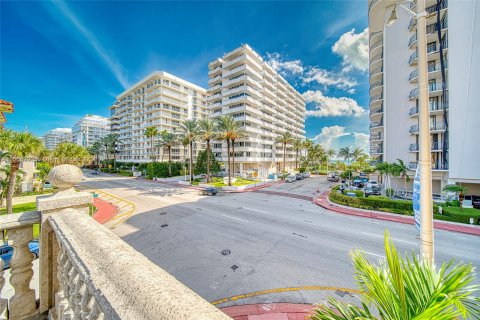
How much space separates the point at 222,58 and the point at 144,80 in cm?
3009

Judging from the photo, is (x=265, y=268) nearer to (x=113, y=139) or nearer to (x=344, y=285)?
(x=344, y=285)

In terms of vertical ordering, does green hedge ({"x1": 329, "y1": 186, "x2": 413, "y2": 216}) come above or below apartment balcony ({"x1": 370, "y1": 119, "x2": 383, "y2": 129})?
below

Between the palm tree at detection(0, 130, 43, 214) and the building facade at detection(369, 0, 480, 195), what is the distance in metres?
36.8

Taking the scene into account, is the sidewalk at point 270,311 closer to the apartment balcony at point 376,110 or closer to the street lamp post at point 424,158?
the street lamp post at point 424,158

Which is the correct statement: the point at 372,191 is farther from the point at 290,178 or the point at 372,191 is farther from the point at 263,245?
the point at 263,245

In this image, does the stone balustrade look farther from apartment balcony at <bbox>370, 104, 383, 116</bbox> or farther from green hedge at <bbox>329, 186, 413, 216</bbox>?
apartment balcony at <bbox>370, 104, 383, 116</bbox>

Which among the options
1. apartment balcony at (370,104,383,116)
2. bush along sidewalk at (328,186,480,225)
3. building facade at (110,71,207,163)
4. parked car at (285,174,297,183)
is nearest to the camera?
bush along sidewalk at (328,186,480,225)

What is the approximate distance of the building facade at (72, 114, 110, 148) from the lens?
135 meters

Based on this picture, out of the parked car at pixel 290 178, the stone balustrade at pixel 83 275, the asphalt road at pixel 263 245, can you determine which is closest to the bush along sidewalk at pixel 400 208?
the asphalt road at pixel 263 245

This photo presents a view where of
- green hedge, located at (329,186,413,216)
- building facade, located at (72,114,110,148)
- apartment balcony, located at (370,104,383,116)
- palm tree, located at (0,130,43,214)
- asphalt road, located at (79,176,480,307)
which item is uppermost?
building facade, located at (72,114,110,148)

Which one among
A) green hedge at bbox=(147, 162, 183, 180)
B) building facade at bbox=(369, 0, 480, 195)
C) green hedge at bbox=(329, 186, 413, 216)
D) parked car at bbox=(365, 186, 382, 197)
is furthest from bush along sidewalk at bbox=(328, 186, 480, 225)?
green hedge at bbox=(147, 162, 183, 180)

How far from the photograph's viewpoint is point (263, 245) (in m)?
11.0

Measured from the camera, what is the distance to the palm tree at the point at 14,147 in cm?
1570

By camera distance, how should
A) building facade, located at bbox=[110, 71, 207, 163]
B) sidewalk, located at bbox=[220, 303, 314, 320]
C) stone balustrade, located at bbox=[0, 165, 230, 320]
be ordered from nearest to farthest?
stone balustrade, located at bbox=[0, 165, 230, 320], sidewalk, located at bbox=[220, 303, 314, 320], building facade, located at bbox=[110, 71, 207, 163]
